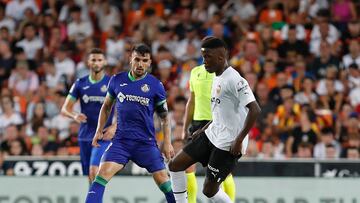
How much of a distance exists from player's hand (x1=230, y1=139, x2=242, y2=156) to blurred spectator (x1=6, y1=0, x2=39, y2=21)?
11308mm

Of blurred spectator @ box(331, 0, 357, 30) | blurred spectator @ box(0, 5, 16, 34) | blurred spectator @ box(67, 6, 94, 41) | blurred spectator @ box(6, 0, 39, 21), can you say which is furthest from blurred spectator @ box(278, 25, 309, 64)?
blurred spectator @ box(0, 5, 16, 34)

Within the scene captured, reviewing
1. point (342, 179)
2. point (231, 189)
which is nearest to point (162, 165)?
point (231, 189)

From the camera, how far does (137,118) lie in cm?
1216

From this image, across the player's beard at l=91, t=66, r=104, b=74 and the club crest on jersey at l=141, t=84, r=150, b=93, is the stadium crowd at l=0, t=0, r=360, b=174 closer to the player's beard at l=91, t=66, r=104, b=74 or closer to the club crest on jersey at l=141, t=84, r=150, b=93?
the player's beard at l=91, t=66, r=104, b=74

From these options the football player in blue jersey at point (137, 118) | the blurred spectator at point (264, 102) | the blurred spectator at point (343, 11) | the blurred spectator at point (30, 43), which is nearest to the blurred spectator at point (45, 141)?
the blurred spectator at point (30, 43)

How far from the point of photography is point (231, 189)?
13305 millimetres

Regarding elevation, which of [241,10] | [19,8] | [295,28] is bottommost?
[295,28]

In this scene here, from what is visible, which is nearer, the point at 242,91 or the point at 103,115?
the point at 242,91

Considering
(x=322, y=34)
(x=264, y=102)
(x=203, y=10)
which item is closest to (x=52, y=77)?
(x=203, y=10)

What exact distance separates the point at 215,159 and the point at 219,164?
0.07 m

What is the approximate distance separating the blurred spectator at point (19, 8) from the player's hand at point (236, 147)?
11308 millimetres

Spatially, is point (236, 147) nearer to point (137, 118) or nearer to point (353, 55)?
point (137, 118)

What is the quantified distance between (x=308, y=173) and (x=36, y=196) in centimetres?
393

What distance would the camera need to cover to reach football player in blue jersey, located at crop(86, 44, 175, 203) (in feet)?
39.7
